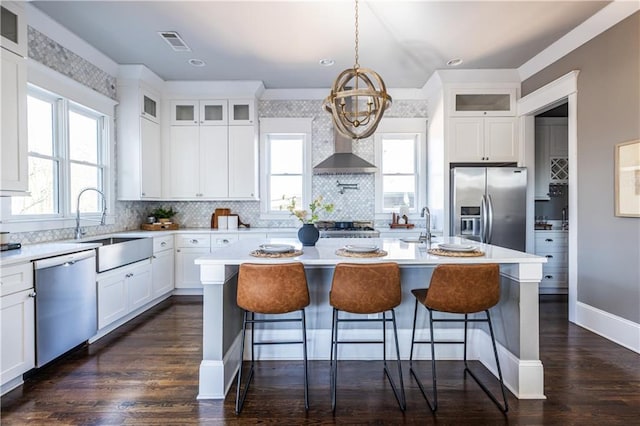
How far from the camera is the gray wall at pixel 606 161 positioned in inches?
115

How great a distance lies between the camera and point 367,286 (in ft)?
6.63

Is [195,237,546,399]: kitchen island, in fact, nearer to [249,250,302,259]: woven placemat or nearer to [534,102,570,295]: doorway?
[249,250,302,259]: woven placemat

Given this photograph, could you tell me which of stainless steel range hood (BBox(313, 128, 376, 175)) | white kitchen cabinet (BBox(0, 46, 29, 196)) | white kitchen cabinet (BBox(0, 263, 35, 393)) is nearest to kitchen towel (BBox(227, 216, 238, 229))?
stainless steel range hood (BBox(313, 128, 376, 175))

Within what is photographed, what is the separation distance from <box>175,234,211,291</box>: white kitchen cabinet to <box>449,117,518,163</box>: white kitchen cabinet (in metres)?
3.54

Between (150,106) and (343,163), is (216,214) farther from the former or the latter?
(343,163)

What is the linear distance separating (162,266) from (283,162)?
2.29 m

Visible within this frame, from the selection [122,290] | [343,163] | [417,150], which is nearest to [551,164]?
[417,150]

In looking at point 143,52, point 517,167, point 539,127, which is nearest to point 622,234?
point 517,167

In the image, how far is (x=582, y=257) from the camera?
11.4 ft

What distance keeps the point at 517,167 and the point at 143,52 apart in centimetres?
479

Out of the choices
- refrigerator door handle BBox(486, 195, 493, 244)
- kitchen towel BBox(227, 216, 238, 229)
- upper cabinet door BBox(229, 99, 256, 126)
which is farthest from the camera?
kitchen towel BBox(227, 216, 238, 229)

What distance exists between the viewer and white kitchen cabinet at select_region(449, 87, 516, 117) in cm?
451

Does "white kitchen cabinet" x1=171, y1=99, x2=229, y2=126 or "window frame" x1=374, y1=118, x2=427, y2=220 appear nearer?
→ "white kitchen cabinet" x1=171, y1=99, x2=229, y2=126

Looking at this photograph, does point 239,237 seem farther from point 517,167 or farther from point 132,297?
point 517,167
